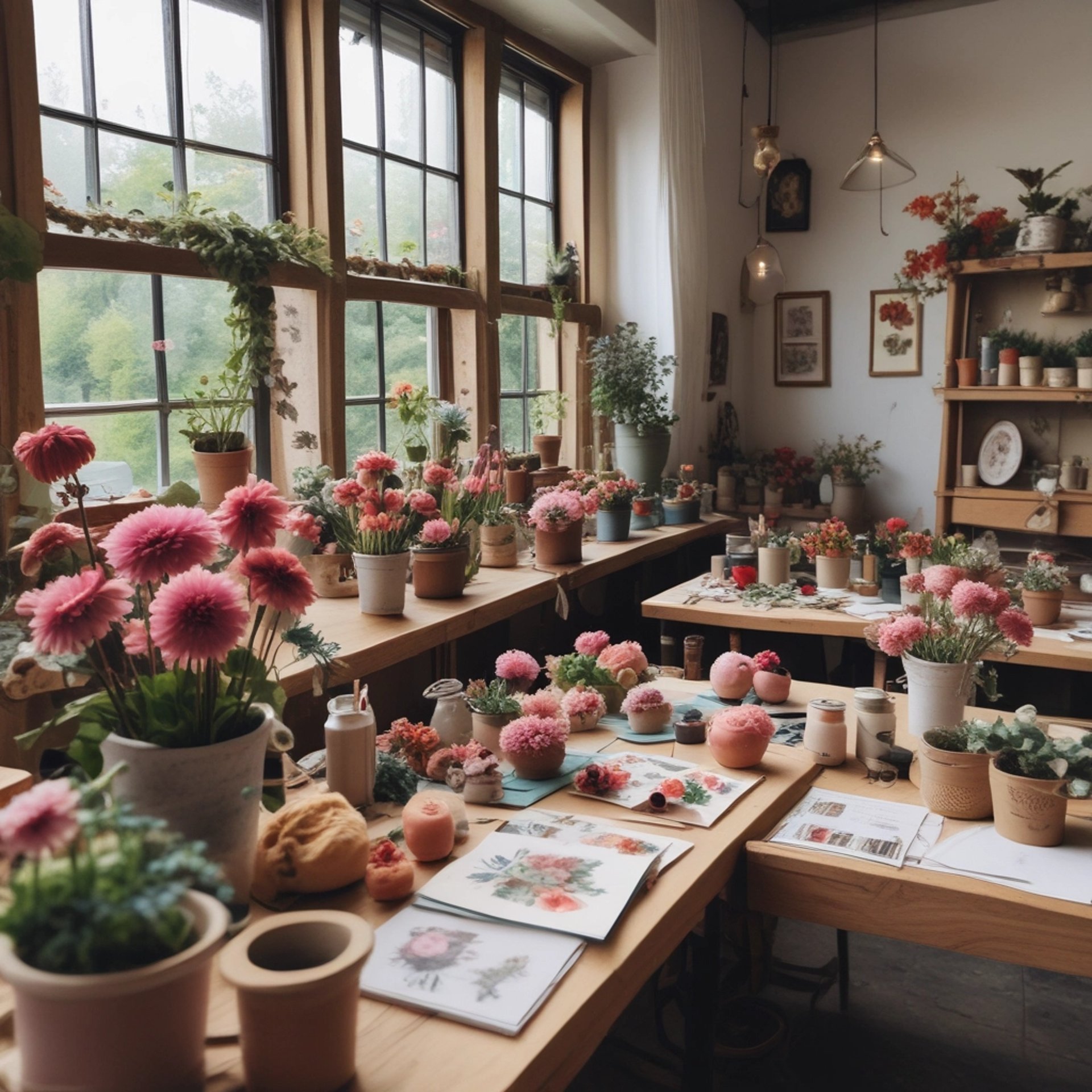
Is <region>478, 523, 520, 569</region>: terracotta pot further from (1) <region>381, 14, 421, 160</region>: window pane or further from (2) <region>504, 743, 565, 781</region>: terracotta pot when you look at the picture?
(2) <region>504, 743, 565, 781</region>: terracotta pot

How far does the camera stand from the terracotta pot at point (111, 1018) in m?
0.84

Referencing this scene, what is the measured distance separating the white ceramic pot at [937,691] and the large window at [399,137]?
278cm

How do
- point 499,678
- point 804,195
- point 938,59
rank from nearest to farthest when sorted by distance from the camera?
1. point 499,678
2. point 938,59
3. point 804,195

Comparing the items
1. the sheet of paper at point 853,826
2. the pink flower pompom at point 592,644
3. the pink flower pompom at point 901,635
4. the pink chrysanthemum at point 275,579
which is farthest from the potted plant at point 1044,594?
the pink chrysanthemum at point 275,579

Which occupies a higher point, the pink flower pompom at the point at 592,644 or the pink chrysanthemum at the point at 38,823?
the pink chrysanthemum at the point at 38,823

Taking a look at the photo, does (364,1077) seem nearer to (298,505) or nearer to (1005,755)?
(1005,755)

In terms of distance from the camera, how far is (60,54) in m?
2.94

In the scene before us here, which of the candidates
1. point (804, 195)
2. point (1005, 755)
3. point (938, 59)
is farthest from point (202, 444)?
point (938, 59)

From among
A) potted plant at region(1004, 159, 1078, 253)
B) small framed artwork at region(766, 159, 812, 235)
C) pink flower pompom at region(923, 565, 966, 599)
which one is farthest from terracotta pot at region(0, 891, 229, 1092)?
small framed artwork at region(766, 159, 812, 235)

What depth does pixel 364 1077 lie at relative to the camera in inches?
42.4

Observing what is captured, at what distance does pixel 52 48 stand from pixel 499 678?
7.31ft

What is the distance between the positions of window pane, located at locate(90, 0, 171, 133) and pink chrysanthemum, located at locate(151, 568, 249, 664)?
2.50 metres

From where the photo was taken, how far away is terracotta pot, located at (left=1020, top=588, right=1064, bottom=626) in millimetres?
3416

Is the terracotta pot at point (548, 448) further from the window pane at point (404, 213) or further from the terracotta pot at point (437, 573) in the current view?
the terracotta pot at point (437, 573)
